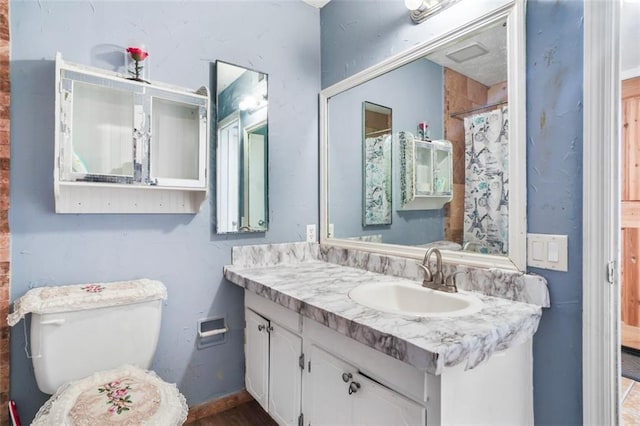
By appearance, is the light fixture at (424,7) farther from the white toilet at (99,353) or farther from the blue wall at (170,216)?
the white toilet at (99,353)

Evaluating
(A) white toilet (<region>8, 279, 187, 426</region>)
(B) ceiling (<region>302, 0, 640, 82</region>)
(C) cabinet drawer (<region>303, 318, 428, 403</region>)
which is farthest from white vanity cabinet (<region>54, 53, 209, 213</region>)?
(B) ceiling (<region>302, 0, 640, 82</region>)

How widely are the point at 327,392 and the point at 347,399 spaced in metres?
0.12

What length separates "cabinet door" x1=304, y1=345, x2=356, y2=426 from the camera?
1.17 meters

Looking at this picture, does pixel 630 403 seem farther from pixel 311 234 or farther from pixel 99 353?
pixel 99 353

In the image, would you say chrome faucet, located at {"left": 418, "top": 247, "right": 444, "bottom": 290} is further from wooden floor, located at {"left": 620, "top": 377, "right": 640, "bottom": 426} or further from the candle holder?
the candle holder

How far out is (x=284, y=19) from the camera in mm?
2072

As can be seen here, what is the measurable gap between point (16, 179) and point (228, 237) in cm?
92

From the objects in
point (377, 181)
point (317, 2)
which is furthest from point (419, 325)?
point (317, 2)

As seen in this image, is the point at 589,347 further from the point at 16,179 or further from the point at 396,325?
the point at 16,179

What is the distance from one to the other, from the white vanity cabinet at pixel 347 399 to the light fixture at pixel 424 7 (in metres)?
1.49

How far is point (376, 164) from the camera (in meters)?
1.88

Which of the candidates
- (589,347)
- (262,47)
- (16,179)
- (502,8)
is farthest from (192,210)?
(589,347)

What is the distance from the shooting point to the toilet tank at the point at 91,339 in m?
1.28

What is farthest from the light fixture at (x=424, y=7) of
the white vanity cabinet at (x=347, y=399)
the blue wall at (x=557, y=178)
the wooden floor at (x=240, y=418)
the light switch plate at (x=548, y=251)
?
the wooden floor at (x=240, y=418)
